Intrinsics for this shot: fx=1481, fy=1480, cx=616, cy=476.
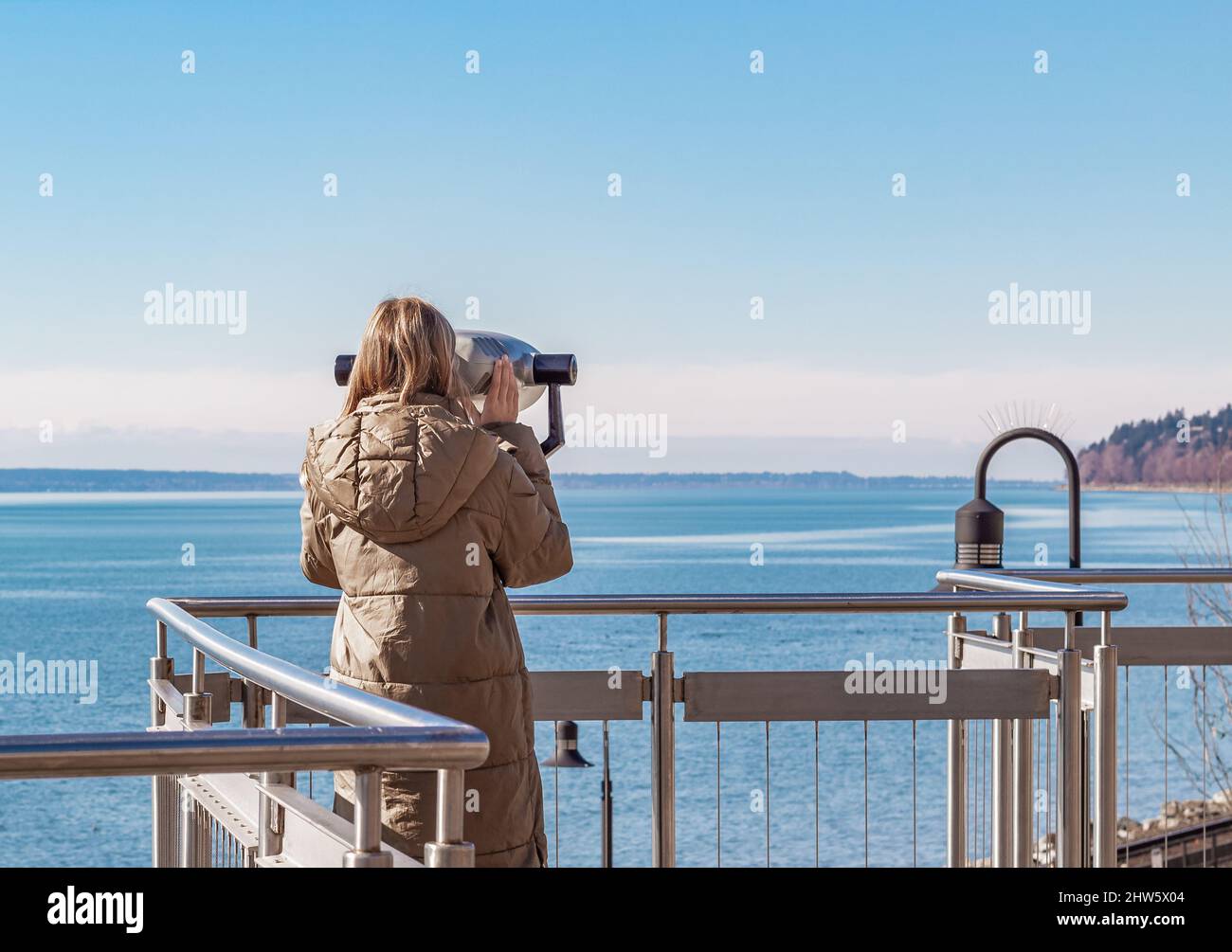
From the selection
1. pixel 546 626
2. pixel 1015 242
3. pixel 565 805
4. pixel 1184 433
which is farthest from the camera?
pixel 1015 242

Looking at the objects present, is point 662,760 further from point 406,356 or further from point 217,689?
point 406,356

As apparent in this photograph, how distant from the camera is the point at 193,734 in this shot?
183 cm

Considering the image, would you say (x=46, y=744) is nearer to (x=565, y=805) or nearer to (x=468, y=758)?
(x=468, y=758)

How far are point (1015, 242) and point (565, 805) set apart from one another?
54.5 m

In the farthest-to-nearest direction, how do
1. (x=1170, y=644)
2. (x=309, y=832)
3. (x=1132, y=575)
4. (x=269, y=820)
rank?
(x=1132, y=575) < (x=1170, y=644) < (x=269, y=820) < (x=309, y=832)

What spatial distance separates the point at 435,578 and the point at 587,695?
4.04 feet

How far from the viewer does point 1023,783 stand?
4680mm

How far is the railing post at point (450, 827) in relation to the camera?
6.20ft

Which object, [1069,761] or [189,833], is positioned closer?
[189,833]

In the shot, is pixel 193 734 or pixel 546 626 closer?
pixel 193 734

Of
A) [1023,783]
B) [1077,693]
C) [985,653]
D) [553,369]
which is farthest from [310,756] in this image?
[985,653]

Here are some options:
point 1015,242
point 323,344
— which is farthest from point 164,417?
point 323,344

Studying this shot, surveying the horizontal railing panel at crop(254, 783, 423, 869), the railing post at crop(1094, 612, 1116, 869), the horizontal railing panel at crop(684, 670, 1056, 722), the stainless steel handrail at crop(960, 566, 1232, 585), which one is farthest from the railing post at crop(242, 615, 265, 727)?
the stainless steel handrail at crop(960, 566, 1232, 585)

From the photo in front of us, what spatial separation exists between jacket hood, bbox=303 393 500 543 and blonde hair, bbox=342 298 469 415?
0.09m
